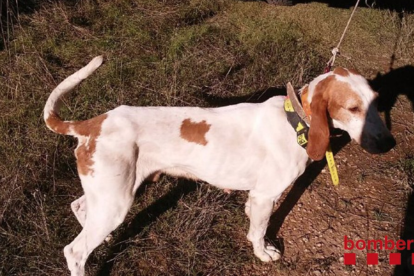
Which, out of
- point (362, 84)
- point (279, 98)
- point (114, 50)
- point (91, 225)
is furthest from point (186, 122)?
point (114, 50)

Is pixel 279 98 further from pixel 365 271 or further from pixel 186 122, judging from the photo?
pixel 365 271

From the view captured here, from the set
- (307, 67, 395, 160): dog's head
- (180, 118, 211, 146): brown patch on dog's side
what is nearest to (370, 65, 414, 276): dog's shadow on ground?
(307, 67, 395, 160): dog's head

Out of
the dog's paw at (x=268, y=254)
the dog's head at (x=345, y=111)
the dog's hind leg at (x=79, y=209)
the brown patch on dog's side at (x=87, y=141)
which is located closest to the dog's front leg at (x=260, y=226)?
the dog's paw at (x=268, y=254)

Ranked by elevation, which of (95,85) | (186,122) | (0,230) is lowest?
(0,230)

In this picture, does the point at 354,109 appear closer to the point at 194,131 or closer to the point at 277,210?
the point at 194,131

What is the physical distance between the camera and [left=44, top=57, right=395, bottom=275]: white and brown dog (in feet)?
9.32

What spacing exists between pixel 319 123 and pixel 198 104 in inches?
79.6

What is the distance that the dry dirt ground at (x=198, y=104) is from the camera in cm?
353

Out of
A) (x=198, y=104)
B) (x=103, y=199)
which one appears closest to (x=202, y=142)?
(x=103, y=199)

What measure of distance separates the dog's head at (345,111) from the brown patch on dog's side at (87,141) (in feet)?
4.73

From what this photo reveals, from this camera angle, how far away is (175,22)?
5922mm

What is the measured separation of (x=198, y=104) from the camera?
4.60 meters

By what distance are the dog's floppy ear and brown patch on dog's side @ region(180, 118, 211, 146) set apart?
2.37 feet

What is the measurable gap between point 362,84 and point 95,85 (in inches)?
116
